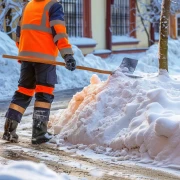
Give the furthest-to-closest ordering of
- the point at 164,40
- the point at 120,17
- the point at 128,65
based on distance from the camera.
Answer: the point at 120,17 → the point at 164,40 → the point at 128,65

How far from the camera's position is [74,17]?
20.0 metres

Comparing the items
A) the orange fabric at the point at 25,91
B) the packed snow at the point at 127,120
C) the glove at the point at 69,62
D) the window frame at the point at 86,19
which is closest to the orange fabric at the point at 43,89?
the orange fabric at the point at 25,91

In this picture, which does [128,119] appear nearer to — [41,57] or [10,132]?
[41,57]

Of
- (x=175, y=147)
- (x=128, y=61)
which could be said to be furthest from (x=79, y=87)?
(x=175, y=147)

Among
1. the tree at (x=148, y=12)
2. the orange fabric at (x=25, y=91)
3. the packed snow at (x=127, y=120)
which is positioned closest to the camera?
the packed snow at (x=127, y=120)

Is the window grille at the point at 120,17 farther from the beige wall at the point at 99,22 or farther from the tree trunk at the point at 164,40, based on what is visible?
the tree trunk at the point at 164,40

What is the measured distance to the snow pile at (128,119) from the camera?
4727 mm

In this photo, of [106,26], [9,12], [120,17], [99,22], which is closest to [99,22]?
[99,22]

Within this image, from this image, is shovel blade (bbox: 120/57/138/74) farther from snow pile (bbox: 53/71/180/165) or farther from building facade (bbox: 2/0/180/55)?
building facade (bbox: 2/0/180/55)

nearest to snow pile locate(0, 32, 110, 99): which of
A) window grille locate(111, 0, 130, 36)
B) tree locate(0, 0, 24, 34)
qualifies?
tree locate(0, 0, 24, 34)

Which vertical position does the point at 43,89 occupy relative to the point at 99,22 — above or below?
below

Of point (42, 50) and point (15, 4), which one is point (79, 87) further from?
point (42, 50)

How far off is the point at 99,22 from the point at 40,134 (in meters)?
15.4

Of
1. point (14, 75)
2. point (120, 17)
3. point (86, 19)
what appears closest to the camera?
point (14, 75)
